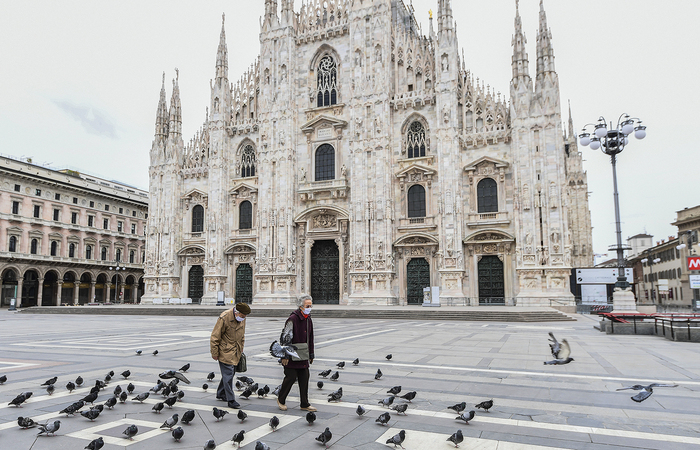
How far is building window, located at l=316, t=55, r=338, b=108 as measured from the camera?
3759cm

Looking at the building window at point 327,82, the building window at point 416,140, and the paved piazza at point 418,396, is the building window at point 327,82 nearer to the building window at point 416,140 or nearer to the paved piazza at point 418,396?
the building window at point 416,140

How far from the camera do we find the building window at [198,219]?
135 ft

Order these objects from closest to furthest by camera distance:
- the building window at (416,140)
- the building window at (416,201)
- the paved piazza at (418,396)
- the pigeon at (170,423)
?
the paved piazza at (418,396) < the pigeon at (170,423) < the building window at (416,201) < the building window at (416,140)

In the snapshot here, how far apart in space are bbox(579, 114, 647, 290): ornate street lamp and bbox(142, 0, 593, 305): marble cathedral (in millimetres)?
11041

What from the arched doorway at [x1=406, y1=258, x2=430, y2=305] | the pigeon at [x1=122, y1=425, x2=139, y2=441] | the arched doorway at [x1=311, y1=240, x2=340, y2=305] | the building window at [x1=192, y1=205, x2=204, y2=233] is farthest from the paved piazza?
the building window at [x1=192, y1=205, x2=204, y2=233]

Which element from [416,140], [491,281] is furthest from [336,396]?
[416,140]

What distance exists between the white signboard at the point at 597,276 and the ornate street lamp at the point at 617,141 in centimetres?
1171

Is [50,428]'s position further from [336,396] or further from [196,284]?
[196,284]

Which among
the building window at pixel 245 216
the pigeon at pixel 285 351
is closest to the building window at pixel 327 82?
the building window at pixel 245 216

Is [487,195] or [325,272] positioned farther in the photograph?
[325,272]

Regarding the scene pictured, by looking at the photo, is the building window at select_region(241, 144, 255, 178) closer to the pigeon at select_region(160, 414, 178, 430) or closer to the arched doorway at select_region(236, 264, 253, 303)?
the arched doorway at select_region(236, 264, 253, 303)

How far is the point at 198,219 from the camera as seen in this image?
4125 cm

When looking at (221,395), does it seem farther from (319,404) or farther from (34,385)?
(34,385)

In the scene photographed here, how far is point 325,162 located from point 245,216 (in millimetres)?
8300
